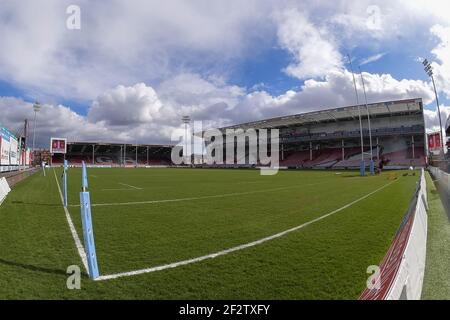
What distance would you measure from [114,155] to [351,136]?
8909cm

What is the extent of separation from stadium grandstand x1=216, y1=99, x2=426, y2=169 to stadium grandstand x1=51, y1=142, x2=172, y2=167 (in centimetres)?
4850

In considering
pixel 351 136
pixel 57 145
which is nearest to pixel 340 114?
pixel 351 136

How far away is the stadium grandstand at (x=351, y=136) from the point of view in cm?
5697

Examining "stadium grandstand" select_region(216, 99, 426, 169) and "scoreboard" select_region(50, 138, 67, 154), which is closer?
"stadium grandstand" select_region(216, 99, 426, 169)

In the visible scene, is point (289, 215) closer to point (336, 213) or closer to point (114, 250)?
point (336, 213)

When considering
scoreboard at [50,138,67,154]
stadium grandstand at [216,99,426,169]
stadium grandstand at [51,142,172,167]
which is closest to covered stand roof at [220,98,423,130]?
stadium grandstand at [216,99,426,169]

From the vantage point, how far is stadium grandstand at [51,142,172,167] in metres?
100

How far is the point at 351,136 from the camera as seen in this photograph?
64.5 m

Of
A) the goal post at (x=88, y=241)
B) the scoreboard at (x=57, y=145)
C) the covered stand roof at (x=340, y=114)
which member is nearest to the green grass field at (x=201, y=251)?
the goal post at (x=88, y=241)

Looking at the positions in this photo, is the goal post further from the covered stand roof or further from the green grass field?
the covered stand roof

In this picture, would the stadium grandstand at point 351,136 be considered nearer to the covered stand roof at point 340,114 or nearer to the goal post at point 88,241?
the covered stand roof at point 340,114

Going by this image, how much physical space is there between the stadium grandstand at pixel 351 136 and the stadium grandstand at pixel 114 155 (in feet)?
159
